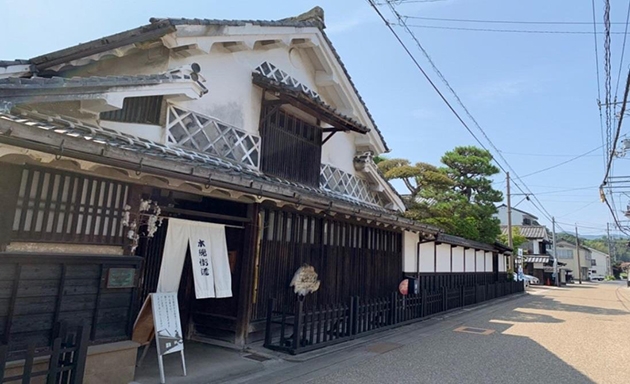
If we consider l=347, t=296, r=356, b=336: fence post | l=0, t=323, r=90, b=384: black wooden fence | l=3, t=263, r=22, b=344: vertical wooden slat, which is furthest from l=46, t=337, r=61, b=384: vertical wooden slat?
l=347, t=296, r=356, b=336: fence post

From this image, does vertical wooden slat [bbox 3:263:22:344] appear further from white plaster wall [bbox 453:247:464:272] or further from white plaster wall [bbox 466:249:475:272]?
white plaster wall [bbox 466:249:475:272]

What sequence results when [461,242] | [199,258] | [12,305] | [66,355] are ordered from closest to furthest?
[12,305] → [66,355] → [199,258] → [461,242]

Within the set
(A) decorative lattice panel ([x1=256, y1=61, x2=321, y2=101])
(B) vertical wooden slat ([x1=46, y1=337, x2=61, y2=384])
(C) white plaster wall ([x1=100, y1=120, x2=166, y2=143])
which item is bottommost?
(B) vertical wooden slat ([x1=46, y1=337, x2=61, y2=384])

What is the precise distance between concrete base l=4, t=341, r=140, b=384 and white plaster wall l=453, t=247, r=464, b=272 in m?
17.8

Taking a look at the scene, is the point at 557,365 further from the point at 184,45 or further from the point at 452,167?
the point at 452,167

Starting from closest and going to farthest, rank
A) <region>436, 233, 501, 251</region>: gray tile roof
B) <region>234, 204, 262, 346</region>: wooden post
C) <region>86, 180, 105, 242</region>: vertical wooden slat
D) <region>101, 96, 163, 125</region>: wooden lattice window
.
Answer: <region>86, 180, 105, 242</region>: vertical wooden slat
<region>101, 96, 163, 125</region>: wooden lattice window
<region>234, 204, 262, 346</region>: wooden post
<region>436, 233, 501, 251</region>: gray tile roof

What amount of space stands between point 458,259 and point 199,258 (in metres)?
17.1

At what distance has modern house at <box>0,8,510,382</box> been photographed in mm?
4859

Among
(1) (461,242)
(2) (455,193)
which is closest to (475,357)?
(1) (461,242)

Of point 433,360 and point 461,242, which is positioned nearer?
point 433,360

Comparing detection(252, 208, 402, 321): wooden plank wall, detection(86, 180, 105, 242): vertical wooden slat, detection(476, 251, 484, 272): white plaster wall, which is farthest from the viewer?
detection(476, 251, 484, 272): white plaster wall

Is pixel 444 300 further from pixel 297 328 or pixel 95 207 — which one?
pixel 95 207

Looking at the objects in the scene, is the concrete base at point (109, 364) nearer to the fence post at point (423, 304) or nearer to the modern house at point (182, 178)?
the modern house at point (182, 178)

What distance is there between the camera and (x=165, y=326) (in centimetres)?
619
